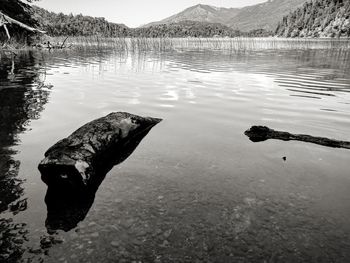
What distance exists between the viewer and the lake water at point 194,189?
4.19 m

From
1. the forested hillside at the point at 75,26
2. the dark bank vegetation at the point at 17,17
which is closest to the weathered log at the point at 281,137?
the dark bank vegetation at the point at 17,17

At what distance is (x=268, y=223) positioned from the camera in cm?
476

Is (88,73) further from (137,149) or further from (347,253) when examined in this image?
(347,253)

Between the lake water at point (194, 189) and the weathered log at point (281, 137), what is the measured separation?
9.3 inches

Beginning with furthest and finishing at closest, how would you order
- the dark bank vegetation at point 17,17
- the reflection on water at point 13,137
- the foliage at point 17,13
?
the foliage at point 17,13, the dark bank vegetation at point 17,17, the reflection on water at point 13,137

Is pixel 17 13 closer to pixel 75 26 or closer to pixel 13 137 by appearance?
pixel 13 137

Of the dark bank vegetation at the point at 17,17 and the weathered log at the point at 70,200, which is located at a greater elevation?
the dark bank vegetation at the point at 17,17

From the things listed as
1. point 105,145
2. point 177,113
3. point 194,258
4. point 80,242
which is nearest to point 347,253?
point 194,258

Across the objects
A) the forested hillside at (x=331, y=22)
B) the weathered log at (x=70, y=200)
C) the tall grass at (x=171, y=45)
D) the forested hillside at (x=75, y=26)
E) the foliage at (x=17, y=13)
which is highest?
the forested hillside at (x=331, y=22)

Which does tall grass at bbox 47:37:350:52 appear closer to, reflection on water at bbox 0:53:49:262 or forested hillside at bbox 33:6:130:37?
forested hillside at bbox 33:6:130:37

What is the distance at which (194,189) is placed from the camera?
5785 mm

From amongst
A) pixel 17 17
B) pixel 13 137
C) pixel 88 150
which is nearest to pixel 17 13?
pixel 17 17

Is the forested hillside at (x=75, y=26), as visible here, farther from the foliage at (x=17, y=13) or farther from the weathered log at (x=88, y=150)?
the weathered log at (x=88, y=150)

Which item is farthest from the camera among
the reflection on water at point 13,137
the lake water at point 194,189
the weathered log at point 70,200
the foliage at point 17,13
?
the foliage at point 17,13
